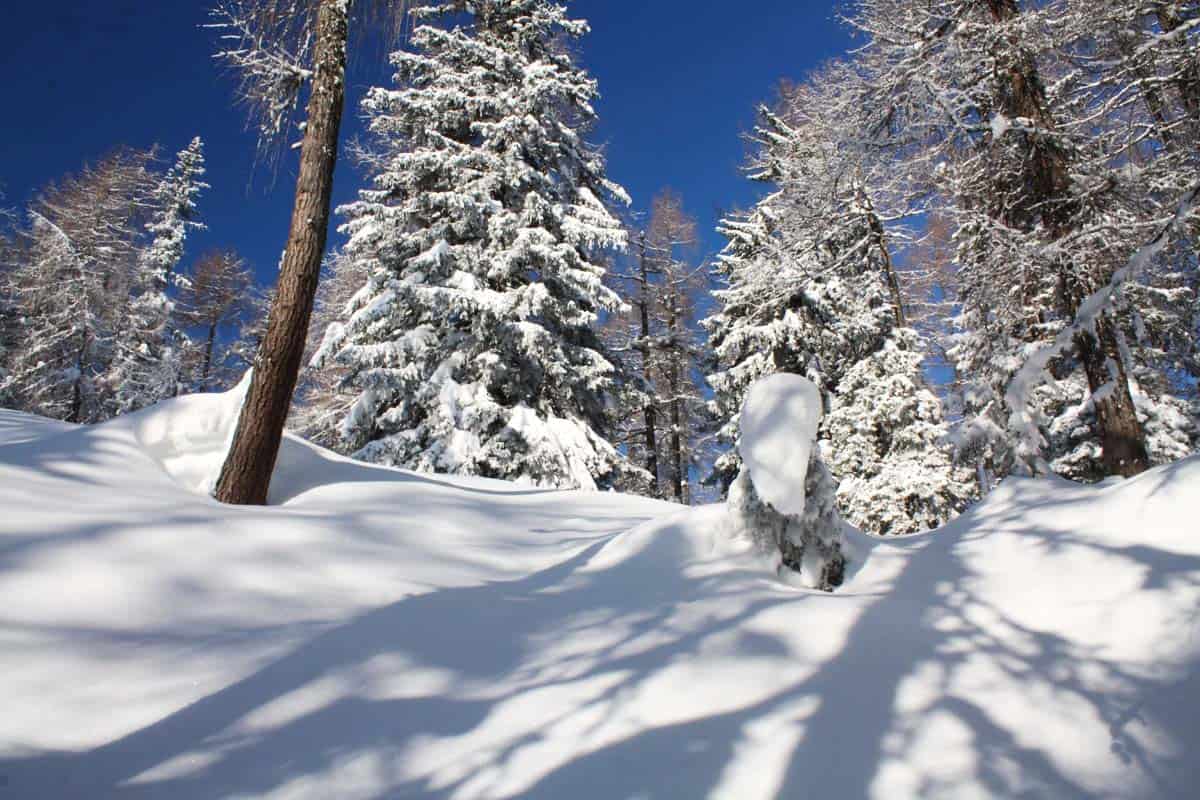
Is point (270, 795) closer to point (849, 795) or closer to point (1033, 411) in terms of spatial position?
point (849, 795)

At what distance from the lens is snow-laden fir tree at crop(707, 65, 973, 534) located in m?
8.17

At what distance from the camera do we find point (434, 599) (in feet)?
9.89

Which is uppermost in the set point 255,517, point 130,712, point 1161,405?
point 1161,405

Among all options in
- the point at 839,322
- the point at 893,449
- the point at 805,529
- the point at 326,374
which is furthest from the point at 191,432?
the point at 326,374

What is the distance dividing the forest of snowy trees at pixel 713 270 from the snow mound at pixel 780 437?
8.71 ft

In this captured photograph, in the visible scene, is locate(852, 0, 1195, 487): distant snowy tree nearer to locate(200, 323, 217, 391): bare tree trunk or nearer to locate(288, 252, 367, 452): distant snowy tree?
locate(288, 252, 367, 452): distant snowy tree

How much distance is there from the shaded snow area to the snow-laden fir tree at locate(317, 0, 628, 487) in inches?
268

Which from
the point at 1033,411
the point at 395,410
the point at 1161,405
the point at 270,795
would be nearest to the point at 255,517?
the point at 270,795

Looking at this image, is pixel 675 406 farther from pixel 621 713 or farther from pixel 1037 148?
pixel 621 713

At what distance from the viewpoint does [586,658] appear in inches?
97.0

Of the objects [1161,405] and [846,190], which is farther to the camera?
[1161,405]

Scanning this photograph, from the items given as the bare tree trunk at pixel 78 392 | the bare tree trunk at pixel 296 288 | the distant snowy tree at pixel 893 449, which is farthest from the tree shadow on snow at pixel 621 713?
the bare tree trunk at pixel 78 392


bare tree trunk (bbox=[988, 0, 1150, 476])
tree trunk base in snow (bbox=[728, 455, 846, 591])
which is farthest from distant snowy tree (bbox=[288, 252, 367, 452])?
bare tree trunk (bbox=[988, 0, 1150, 476])

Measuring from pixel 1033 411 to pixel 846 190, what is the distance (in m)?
4.30
